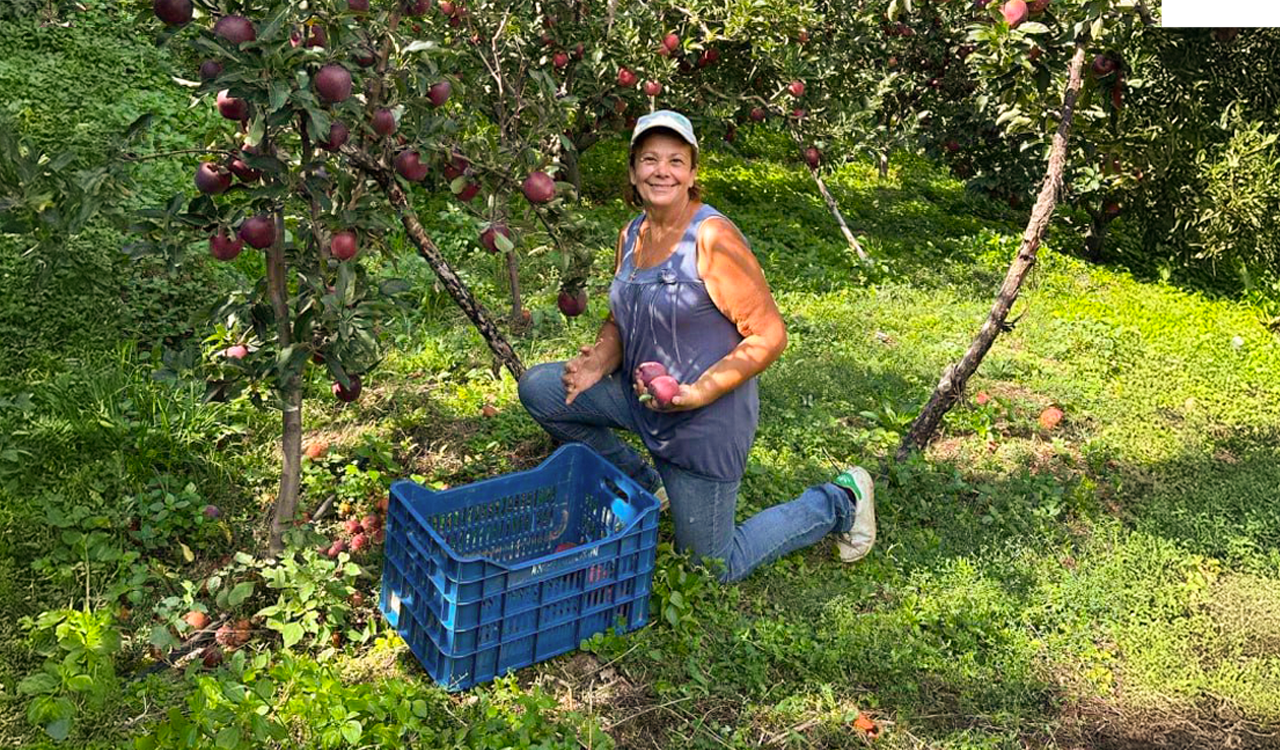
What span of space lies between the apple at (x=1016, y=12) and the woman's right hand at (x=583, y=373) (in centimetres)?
206

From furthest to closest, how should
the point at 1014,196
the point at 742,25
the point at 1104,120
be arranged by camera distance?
the point at 1014,196, the point at 1104,120, the point at 742,25

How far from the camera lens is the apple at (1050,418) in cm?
454

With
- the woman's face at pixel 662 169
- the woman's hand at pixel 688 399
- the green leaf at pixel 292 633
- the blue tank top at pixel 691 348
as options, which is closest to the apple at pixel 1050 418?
the blue tank top at pixel 691 348

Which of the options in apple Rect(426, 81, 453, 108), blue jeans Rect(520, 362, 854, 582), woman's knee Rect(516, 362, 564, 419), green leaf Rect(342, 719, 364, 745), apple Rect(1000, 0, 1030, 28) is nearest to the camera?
green leaf Rect(342, 719, 364, 745)

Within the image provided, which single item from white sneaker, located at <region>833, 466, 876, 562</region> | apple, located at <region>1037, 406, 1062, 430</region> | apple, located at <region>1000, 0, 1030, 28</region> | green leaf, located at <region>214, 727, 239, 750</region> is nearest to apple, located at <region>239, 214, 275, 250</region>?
green leaf, located at <region>214, 727, 239, 750</region>

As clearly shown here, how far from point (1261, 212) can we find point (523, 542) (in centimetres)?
494

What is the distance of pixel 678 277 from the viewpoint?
3061 millimetres

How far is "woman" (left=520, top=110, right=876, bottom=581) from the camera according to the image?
9.86 feet

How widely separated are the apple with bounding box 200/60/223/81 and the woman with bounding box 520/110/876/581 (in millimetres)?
1089

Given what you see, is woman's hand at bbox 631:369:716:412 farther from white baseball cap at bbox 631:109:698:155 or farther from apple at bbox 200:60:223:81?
apple at bbox 200:60:223:81

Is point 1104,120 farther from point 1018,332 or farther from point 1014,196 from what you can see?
point 1018,332

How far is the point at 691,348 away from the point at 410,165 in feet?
3.05

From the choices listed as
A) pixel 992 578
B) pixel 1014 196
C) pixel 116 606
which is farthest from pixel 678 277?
pixel 1014 196

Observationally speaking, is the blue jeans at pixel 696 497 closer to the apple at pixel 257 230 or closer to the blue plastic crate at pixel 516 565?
the blue plastic crate at pixel 516 565
